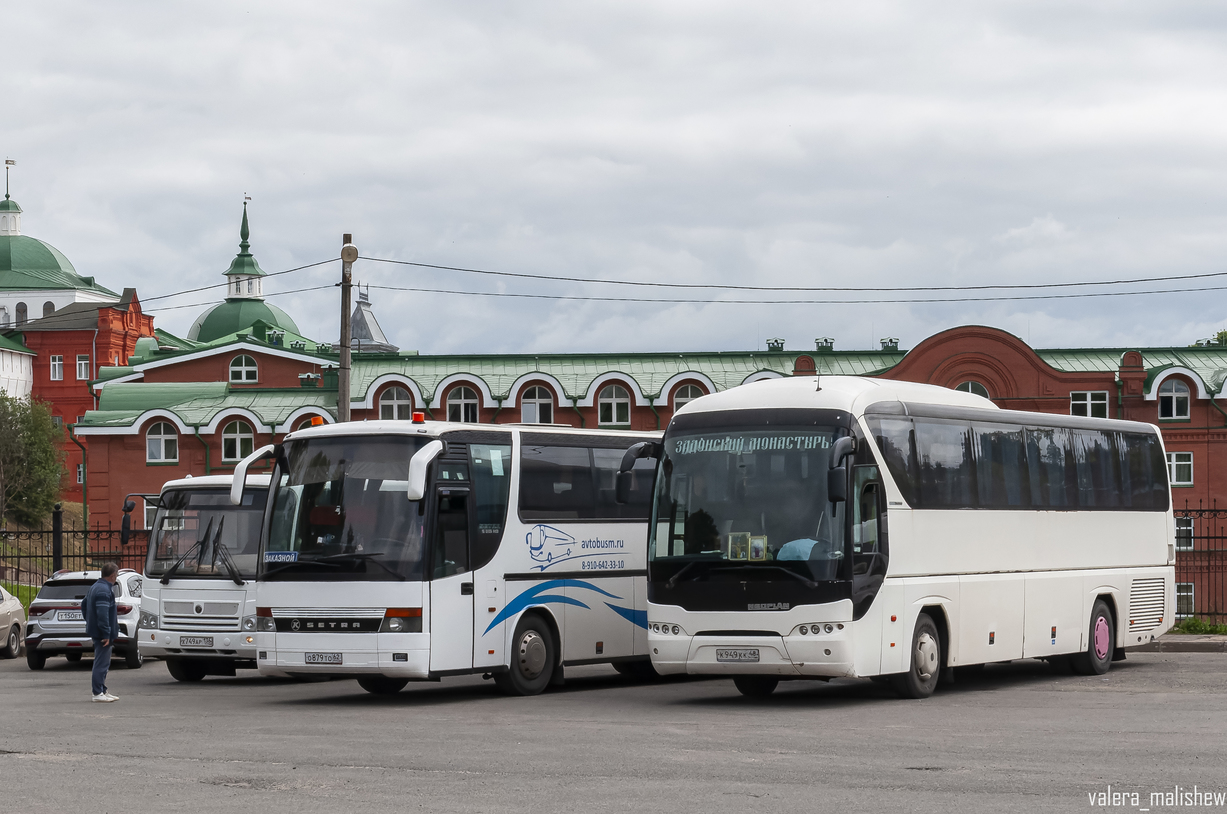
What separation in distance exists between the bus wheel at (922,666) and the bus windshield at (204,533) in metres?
9.42

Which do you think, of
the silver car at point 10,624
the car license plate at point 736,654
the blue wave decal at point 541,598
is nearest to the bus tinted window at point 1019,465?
the car license plate at point 736,654

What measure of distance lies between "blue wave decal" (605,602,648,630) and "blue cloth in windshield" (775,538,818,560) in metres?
4.42

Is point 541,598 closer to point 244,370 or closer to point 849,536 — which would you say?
point 849,536

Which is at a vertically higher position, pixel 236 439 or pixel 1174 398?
pixel 1174 398

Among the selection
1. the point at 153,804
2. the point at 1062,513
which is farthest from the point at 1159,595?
Answer: the point at 153,804

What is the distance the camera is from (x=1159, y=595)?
2192 centimetres

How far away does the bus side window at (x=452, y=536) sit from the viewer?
17.0 metres

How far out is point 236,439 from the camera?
58.9m

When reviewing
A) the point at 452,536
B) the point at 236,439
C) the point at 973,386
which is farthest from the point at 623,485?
the point at 236,439

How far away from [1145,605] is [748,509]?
329 inches

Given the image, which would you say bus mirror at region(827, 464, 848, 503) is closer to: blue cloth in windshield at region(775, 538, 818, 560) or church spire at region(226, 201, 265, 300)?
blue cloth in windshield at region(775, 538, 818, 560)

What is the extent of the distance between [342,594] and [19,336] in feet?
391

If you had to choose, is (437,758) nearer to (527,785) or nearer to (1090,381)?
(527,785)

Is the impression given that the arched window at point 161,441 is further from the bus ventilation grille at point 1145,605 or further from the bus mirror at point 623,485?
the bus mirror at point 623,485
